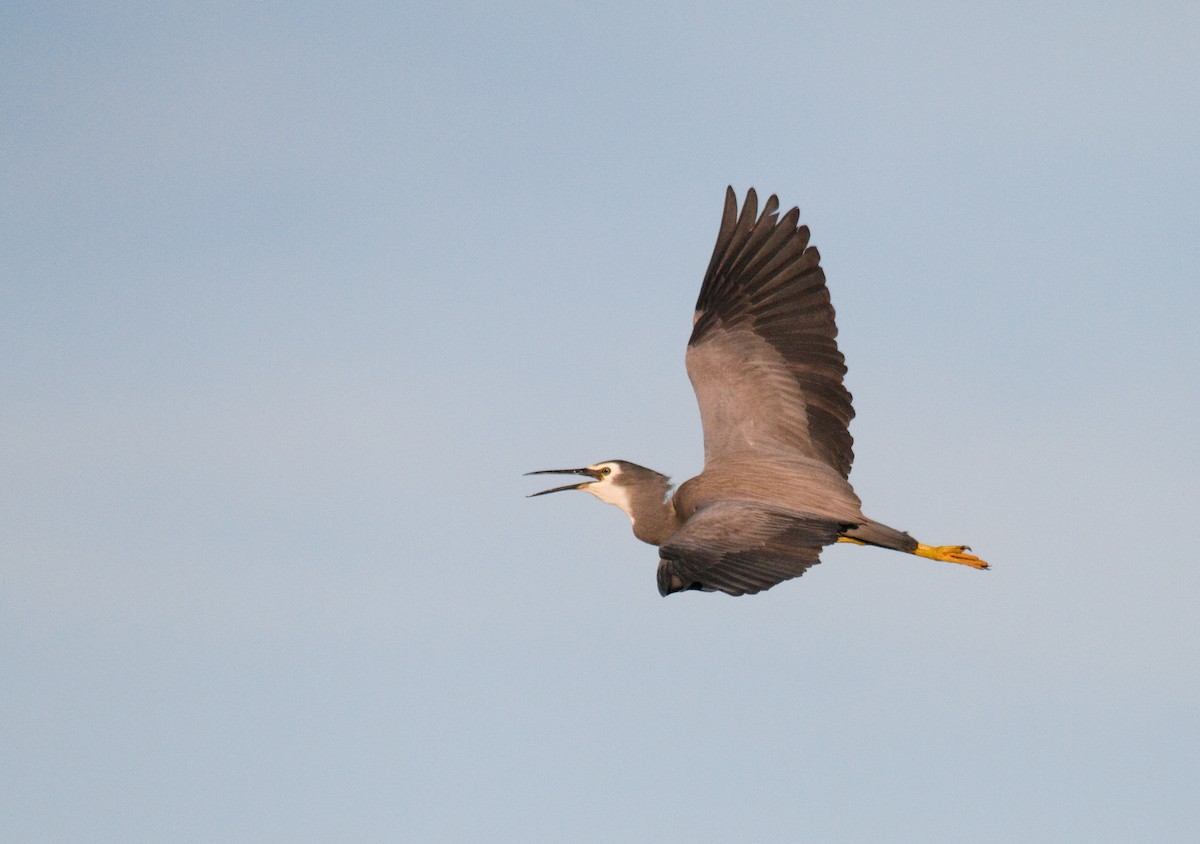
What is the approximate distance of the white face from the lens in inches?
599

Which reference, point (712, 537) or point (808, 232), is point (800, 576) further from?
point (808, 232)

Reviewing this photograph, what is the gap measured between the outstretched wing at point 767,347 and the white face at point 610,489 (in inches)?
38.2

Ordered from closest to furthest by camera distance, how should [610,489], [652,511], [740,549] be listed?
[740,549], [652,511], [610,489]

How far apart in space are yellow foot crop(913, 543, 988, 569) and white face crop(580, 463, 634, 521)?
9.54ft

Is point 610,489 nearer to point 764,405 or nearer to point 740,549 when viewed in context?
point 764,405

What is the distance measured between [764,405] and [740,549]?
303cm

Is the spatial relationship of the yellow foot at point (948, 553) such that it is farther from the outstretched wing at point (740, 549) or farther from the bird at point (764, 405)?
the outstretched wing at point (740, 549)

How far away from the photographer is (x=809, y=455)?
48.1 ft

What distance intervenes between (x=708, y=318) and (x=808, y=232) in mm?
1300

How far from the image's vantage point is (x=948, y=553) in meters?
15.5

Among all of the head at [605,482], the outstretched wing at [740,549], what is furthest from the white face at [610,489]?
the outstretched wing at [740,549]

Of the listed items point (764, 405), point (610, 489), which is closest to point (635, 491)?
point (610, 489)

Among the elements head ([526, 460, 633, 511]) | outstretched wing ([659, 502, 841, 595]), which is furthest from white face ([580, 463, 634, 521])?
outstretched wing ([659, 502, 841, 595])

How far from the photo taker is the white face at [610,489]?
50.0 ft
